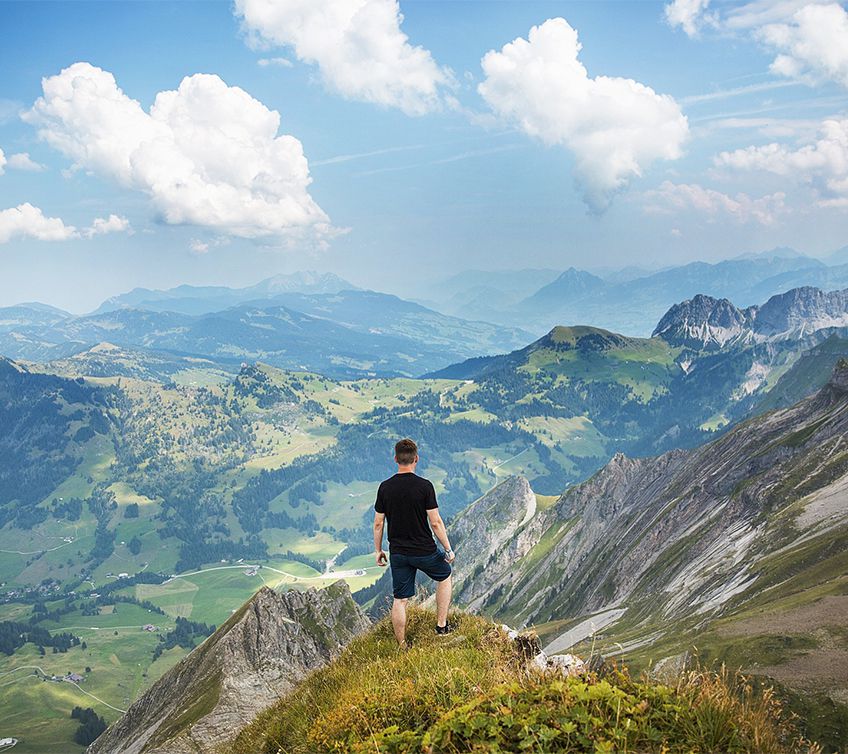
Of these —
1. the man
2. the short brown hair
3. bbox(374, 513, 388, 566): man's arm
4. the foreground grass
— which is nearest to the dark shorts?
the man

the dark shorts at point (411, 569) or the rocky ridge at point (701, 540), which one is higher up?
the dark shorts at point (411, 569)

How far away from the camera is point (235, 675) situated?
3938 cm

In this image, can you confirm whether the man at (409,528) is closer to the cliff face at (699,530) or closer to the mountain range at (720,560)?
the mountain range at (720,560)

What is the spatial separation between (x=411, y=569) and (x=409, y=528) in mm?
1238

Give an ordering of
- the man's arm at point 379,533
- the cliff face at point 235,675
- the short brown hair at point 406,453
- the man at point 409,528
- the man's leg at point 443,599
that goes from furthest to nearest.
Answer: the cliff face at point 235,675
the man's leg at point 443,599
the man's arm at point 379,533
the man at point 409,528
the short brown hair at point 406,453

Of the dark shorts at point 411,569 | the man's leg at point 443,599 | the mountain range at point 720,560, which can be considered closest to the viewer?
the dark shorts at point 411,569

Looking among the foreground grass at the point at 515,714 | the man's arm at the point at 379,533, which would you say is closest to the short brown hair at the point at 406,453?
the man's arm at the point at 379,533

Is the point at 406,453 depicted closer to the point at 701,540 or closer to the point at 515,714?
the point at 515,714

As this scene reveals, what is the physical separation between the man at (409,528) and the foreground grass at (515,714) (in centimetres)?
209

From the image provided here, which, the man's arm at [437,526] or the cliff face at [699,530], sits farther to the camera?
the cliff face at [699,530]

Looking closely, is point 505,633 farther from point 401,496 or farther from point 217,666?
point 217,666

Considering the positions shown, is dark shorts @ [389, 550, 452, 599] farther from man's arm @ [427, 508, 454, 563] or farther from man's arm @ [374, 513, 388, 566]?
man's arm @ [374, 513, 388, 566]

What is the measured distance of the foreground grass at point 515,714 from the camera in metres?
8.11

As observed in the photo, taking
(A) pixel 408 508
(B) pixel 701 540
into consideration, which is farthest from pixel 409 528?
(B) pixel 701 540
